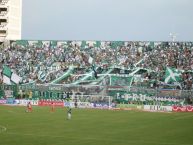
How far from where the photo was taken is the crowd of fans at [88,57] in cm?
9706

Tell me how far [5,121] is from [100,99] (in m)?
37.2

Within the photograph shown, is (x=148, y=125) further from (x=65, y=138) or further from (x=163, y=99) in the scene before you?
(x=163, y=99)

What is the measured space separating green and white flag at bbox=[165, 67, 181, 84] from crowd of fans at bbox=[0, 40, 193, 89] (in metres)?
0.93

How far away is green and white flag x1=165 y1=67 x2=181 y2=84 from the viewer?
93.9 meters

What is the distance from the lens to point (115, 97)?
299 feet

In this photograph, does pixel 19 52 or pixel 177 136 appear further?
pixel 19 52

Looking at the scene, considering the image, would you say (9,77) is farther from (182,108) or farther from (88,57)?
(182,108)
